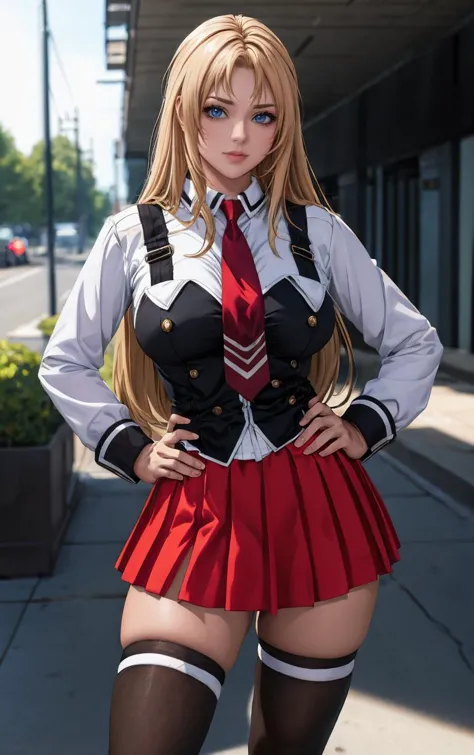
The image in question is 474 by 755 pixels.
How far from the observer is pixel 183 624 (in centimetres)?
223

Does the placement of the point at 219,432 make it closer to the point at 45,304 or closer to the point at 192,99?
the point at 192,99

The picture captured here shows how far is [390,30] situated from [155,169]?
1267 centimetres

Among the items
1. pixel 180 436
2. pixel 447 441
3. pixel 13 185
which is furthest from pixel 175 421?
pixel 13 185

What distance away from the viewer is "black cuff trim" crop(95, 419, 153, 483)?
2398 mm

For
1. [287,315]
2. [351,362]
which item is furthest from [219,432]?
[351,362]

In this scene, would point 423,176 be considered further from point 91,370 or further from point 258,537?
point 258,537

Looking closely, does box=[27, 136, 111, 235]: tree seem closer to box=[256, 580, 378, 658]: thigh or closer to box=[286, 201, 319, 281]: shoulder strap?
box=[286, 201, 319, 281]: shoulder strap

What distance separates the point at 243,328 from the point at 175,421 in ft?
0.88

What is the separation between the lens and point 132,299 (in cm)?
248

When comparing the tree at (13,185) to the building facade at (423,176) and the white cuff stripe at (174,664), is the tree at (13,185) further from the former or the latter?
the white cuff stripe at (174,664)

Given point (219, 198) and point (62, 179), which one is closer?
point (219, 198)

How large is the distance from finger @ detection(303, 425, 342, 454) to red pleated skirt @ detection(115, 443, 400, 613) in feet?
0.09

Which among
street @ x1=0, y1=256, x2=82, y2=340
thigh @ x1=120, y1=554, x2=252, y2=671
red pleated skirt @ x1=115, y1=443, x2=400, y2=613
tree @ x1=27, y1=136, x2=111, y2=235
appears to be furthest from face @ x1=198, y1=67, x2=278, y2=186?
tree @ x1=27, y1=136, x2=111, y2=235

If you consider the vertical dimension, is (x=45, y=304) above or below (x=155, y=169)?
below
